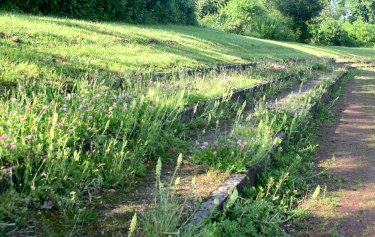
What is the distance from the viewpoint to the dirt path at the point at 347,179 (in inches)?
160

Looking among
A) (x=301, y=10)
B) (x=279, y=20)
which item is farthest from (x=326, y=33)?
(x=279, y=20)

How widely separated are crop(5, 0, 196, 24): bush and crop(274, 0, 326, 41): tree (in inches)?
696

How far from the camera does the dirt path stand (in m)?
4.07

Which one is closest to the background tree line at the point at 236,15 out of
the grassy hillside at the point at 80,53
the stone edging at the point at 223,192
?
the grassy hillside at the point at 80,53

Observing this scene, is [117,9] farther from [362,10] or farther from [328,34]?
[362,10]

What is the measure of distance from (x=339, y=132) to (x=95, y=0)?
42.4 ft

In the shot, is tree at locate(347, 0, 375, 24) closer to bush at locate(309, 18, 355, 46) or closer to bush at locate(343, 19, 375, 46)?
bush at locate(343, 19, 375, 46)

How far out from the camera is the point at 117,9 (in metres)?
19.2

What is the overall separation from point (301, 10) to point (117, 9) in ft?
90.1

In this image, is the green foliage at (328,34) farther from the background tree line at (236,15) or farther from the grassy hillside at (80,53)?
the grassy hillside at (80,53)

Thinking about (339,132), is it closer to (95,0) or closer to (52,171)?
(52,171)

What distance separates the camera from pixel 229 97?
7.27 metres

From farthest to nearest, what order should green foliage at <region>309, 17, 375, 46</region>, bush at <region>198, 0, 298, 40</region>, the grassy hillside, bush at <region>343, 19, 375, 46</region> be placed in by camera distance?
bush at <region>343, 19, 375, 46</region> → green foliage at <region>309, 17, 375, 46</region> → bush at <region>198, 0, 298, 40</region> → the grassy hillside

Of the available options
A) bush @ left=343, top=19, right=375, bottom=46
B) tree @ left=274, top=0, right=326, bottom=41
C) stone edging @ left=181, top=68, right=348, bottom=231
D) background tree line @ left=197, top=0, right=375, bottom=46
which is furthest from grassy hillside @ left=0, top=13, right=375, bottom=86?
bush @ left=343, top=19, right=375, bottom=46
